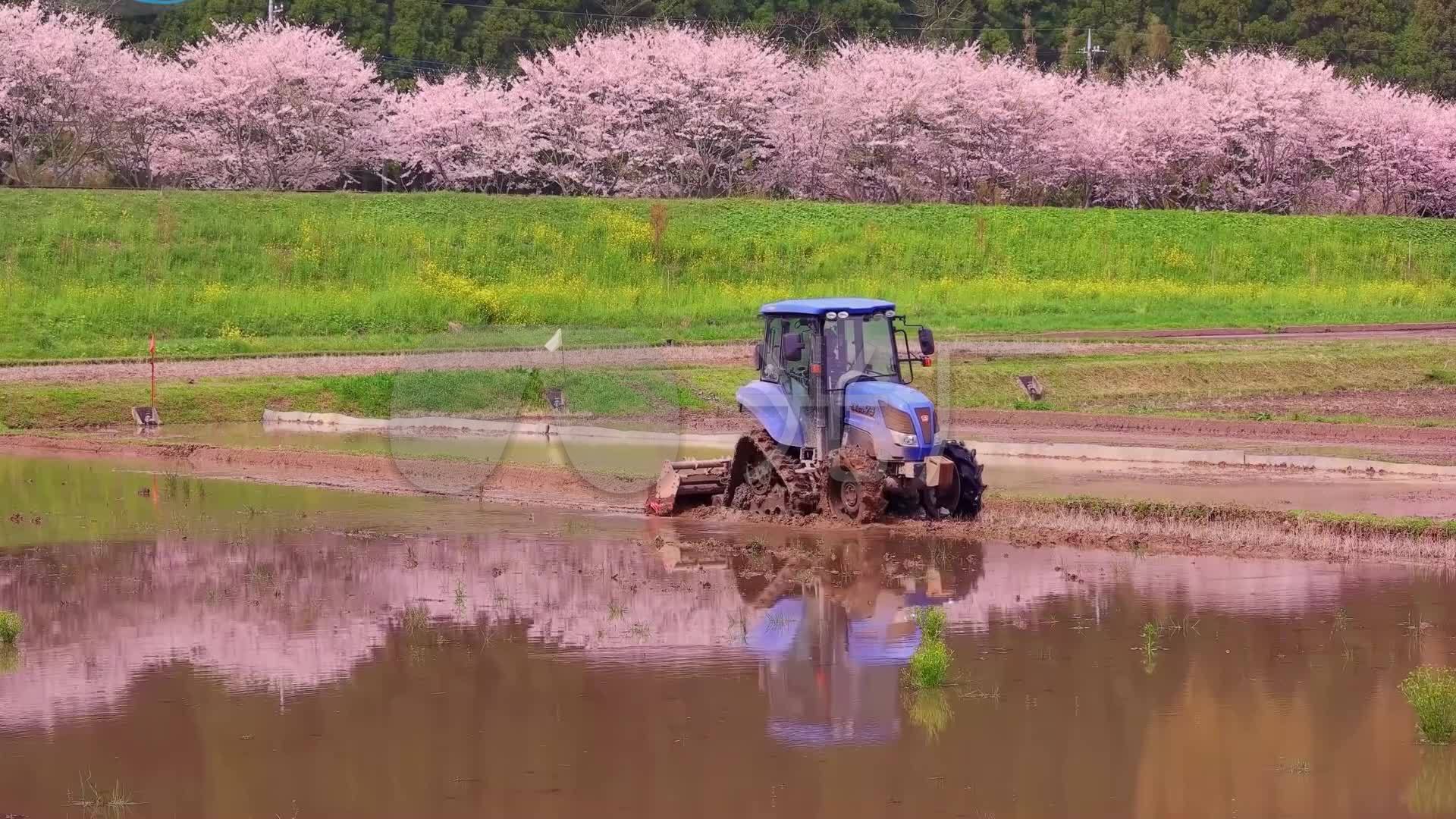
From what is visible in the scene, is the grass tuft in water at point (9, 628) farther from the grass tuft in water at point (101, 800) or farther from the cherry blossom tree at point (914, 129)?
the cherry blossom tree at point (914, 129)

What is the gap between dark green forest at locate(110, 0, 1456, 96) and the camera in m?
81.0

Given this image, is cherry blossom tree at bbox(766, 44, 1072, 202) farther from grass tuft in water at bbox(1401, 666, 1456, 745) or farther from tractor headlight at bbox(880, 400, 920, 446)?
grass tuft in water at bbox(1401, 666, 1456, 745)

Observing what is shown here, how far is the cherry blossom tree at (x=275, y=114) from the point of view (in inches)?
2329

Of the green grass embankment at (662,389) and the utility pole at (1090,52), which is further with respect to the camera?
the utility pole at (1090,52)

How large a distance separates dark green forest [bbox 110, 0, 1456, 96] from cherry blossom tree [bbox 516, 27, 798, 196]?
1575 centimetres

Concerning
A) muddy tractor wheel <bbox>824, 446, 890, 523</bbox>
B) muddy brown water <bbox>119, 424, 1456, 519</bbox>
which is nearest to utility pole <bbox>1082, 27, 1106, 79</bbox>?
muddy brown water <bbox>119, 424, 1456, 519</bbox>

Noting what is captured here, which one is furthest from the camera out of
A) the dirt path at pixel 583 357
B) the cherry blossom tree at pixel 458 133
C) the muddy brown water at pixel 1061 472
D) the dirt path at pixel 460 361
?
the cherry blossom tree at pixel 458 133

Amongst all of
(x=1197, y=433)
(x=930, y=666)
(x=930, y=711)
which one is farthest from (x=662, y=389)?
(x=930, y=711)

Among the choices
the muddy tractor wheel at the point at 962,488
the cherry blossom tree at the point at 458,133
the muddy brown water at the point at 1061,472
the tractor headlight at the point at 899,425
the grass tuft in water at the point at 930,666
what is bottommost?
the muddy brown water at the point at 1061,472

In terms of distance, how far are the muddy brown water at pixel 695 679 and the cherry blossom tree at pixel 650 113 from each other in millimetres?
48822

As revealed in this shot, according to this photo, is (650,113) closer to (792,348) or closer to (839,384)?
(839,384)

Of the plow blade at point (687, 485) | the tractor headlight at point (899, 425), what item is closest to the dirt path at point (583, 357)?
the plow blade at point (687, 485)

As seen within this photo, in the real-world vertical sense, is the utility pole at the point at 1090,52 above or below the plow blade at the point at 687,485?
above

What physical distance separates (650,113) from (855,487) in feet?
163
